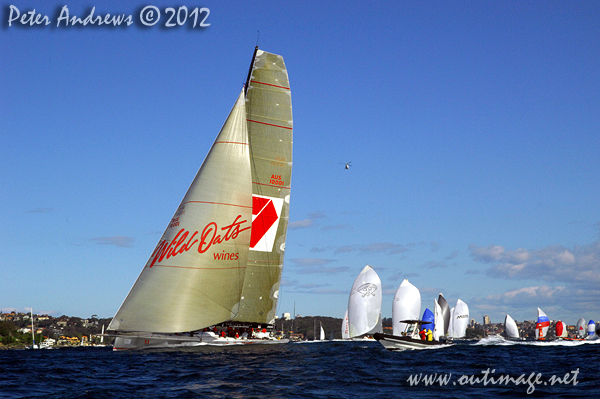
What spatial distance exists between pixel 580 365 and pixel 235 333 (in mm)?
20932

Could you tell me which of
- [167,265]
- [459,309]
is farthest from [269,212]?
[459,309]

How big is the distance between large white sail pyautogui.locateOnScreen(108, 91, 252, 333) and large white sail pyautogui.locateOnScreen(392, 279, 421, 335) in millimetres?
34240

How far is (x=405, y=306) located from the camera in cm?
6350

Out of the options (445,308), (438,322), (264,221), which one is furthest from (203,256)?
(445,308)

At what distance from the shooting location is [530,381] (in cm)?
2058

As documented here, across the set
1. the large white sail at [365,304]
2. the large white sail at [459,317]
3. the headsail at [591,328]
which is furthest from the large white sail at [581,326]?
the large white sail at [365,304]

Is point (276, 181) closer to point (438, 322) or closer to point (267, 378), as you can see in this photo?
point (267, 378)

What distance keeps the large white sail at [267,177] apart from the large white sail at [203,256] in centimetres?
503

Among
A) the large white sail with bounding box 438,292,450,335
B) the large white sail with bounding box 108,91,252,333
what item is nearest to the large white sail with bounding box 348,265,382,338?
the large white sail with bounding box 438,292,450,335

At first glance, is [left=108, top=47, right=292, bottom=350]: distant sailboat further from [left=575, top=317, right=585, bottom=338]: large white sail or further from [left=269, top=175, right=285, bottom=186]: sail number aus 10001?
[left=575, top=317, right=585, bottom=338]: large white sail

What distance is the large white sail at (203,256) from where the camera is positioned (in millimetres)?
30734

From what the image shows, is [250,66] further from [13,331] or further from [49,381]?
[13,331]

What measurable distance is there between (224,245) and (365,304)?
141 feet

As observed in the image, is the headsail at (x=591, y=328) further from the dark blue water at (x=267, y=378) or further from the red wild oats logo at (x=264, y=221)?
the red wild oats logo at (x=264, y=221)
